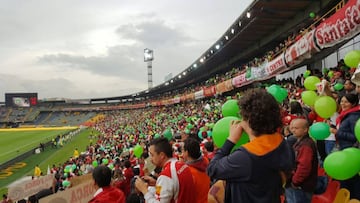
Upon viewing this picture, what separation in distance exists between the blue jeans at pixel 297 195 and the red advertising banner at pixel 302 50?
6.29 meters

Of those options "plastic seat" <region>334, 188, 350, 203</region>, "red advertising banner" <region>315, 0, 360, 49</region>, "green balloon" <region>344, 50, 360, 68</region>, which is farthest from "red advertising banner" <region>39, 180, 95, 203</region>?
"red advertising banner" <region>315, 0, 360, 49</region>

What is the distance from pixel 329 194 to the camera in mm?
4457

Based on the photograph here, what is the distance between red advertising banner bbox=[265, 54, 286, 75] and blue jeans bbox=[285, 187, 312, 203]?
929 cm

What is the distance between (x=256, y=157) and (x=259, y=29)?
67.5ft

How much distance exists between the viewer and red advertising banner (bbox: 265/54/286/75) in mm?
12927

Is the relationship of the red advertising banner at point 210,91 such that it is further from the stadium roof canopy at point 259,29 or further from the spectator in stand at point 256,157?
the spectator in stand at point 256,157

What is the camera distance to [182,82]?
53000 mm

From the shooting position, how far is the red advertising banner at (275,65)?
509 inches

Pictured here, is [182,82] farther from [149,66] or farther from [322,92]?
[322,92]

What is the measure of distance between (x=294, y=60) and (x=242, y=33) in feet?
38.2

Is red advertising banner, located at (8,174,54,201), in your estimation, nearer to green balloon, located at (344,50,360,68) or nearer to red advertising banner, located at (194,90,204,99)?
green balloon, located at (344,50,360,68)

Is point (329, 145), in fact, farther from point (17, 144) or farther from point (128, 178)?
point (17, 144)

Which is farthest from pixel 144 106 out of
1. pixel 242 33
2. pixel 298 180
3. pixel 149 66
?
pixel 298 180

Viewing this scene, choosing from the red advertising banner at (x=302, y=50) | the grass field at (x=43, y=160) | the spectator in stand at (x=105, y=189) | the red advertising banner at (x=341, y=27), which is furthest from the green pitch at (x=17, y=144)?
the spectator in stand at (x=105, y=189)
